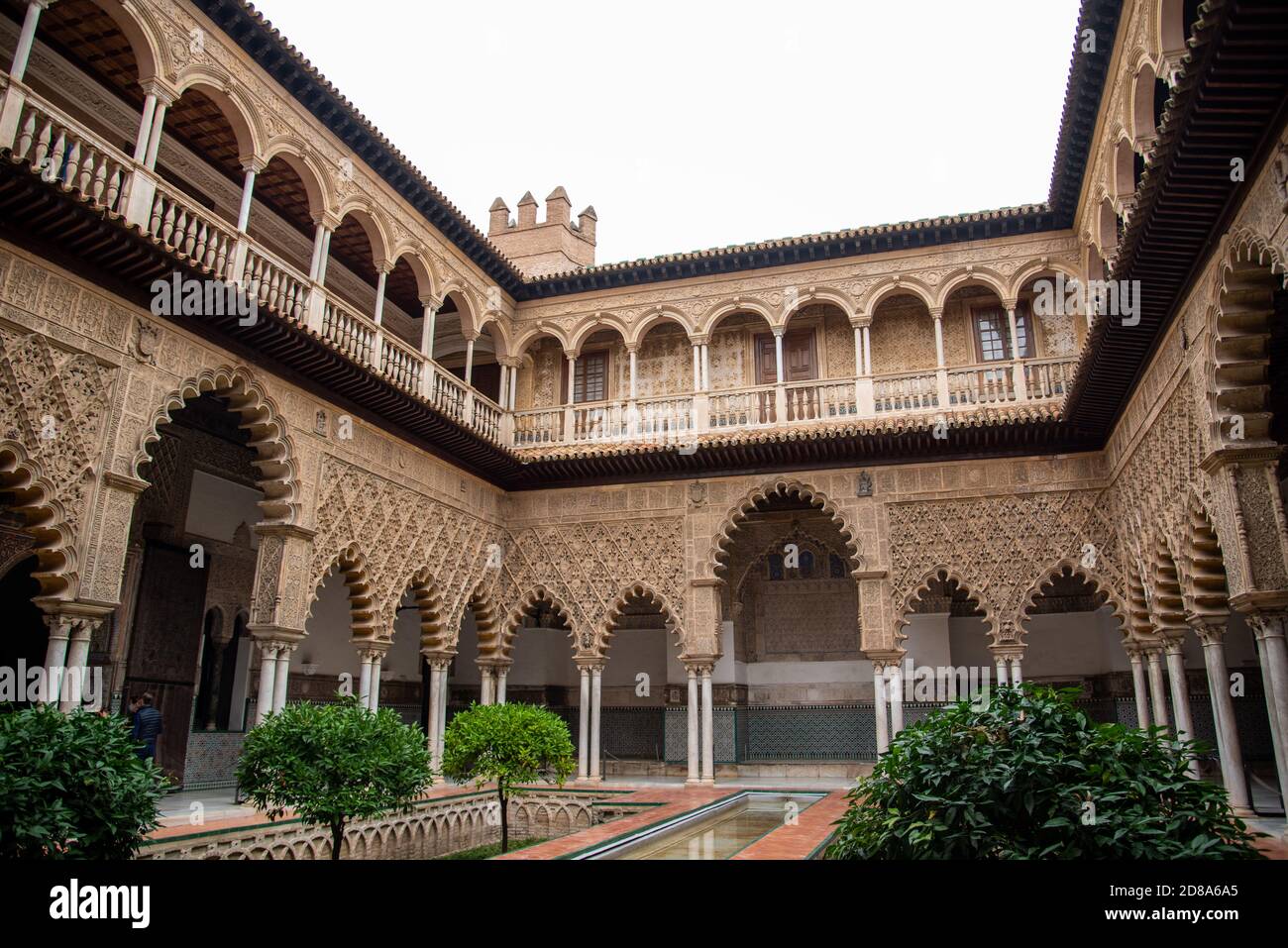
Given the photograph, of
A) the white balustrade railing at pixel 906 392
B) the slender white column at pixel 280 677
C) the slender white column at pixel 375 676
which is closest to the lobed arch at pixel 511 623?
the slender white column at pixel 375 676

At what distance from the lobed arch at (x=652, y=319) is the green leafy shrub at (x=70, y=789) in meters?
9.66

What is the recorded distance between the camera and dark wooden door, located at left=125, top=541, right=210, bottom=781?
10.1m

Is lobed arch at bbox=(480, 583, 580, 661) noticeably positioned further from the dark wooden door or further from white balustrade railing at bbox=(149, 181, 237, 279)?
white balustrade railing at bbox=(149, 181, 237, 279)

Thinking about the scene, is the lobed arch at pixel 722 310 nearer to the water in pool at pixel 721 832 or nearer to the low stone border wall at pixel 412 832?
the water in pool at pixel 721 832

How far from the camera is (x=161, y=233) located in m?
8.30

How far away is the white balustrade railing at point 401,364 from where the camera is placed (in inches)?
423

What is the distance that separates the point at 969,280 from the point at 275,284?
8768mm

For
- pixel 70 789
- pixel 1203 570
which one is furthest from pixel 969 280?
pixel 70 789

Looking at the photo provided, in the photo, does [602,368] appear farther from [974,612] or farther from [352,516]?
[974,612]

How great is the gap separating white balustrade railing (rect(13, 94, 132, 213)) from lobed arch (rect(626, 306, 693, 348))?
7.28 metres

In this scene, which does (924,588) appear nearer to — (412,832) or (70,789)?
(412,832)

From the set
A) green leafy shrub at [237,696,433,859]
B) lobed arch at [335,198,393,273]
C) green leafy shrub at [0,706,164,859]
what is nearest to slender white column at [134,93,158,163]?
lobed arch at [335,198,393,273]

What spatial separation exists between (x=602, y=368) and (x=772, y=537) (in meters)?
3.83
